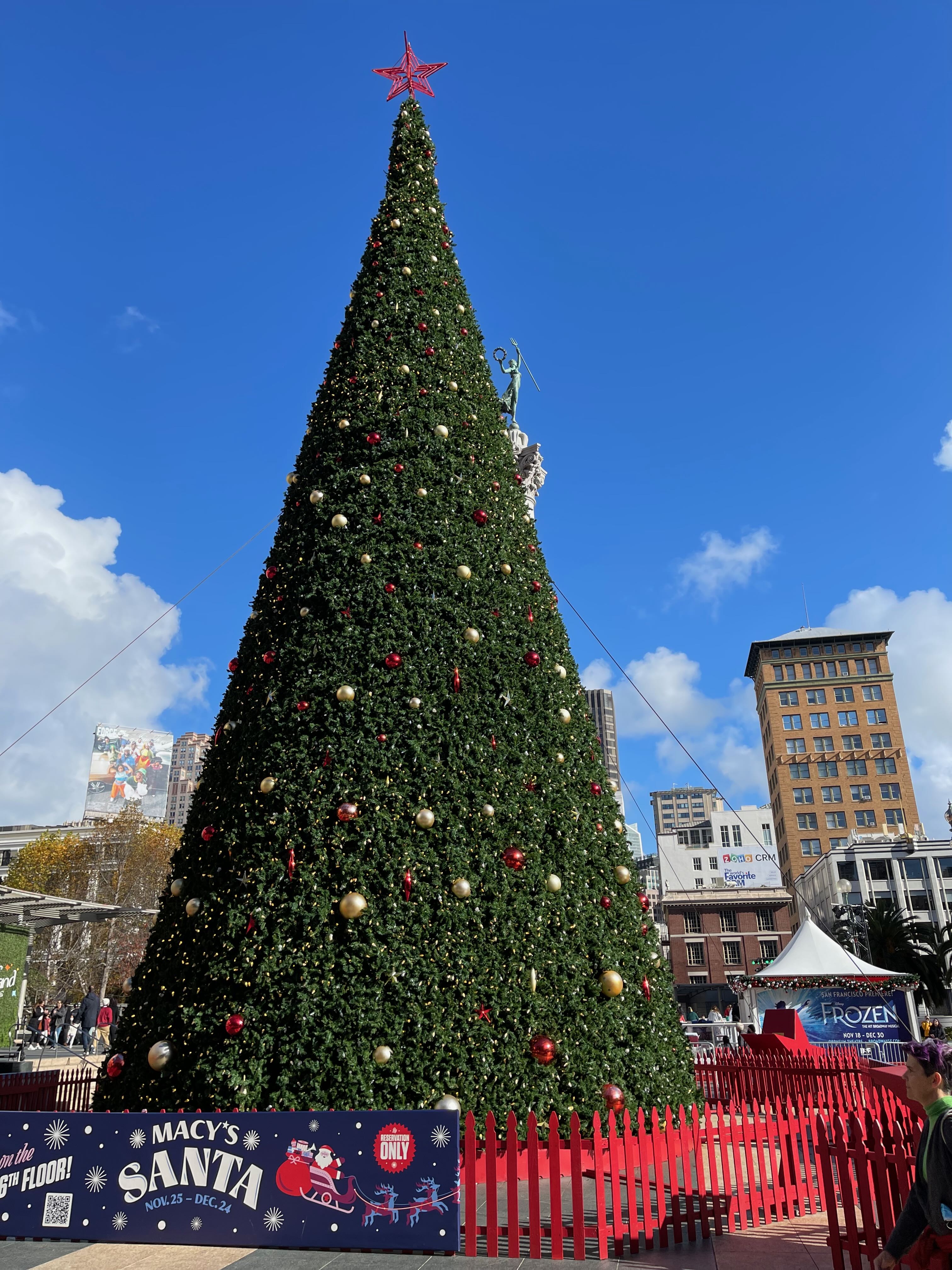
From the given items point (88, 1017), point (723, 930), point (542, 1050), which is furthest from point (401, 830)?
point (723, 930)

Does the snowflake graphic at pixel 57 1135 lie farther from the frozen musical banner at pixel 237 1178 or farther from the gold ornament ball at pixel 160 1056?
the gold ornament ball at pixel 160 1056

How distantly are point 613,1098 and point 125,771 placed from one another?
99.0 meters

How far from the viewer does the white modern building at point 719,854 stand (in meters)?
57.4

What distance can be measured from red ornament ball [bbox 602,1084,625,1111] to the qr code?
165 inches

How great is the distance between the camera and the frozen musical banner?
5383 millimetres

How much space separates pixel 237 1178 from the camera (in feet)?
18.4

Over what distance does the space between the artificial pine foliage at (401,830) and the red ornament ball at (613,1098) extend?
8 centimetres

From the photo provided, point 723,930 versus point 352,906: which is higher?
point 723,930

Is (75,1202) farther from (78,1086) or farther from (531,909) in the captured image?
(78,1086)

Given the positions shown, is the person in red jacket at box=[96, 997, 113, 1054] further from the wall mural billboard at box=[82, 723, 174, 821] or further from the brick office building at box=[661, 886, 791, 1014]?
the wall mural billboard at box=[82, 723, 174, 821]

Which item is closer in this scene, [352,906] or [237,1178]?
[237,1178]

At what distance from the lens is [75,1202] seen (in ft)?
19.4

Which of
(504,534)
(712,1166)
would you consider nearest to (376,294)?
(504,534)

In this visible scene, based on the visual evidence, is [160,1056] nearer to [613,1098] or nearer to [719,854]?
[613,1098]
